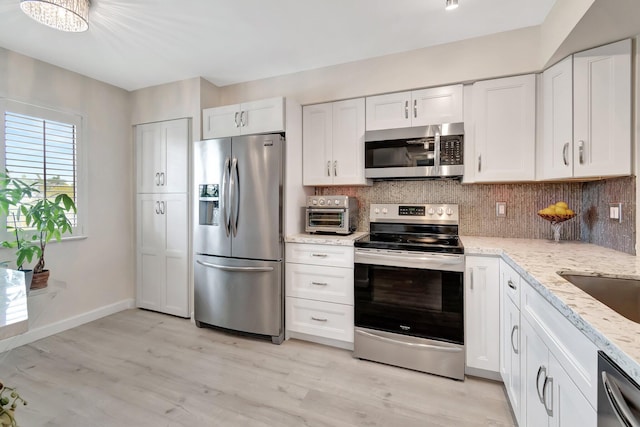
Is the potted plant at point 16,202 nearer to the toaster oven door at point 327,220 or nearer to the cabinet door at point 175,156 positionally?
the cabinet door at point 175,156

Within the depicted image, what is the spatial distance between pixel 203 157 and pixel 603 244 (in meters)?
3.33

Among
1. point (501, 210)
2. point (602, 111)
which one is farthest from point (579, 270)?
point (501, 210)

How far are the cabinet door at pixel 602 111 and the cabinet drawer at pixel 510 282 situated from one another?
76 cm

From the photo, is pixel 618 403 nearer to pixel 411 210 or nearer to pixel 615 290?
pixel 615 290

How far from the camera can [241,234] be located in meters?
2.69

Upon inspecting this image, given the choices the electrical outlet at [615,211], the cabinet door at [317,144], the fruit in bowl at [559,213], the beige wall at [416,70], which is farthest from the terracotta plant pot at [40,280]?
the electrical outlet at [615,211]

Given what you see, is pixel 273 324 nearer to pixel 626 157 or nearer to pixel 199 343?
pixel 199 343

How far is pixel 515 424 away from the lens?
165 centimetres

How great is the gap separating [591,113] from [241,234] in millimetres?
2705

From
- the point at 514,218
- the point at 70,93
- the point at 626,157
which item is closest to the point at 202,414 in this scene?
the point at 514,218

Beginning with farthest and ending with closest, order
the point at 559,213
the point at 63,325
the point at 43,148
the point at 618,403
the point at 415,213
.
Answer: the point at 63,325 < the point at 43,148 < the point at 415,213 < the point at 559,213 < the point at 618,403

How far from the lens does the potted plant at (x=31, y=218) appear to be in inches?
91.0

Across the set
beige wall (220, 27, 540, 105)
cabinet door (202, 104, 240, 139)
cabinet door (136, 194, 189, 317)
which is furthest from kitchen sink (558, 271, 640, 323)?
cabinet door (136, 194, 189, 317)

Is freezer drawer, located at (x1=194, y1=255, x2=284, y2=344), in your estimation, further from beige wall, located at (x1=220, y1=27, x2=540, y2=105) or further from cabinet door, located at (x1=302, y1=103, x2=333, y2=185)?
beige wall, located at (x1=220, y1=27, x2=540, y2=105)
